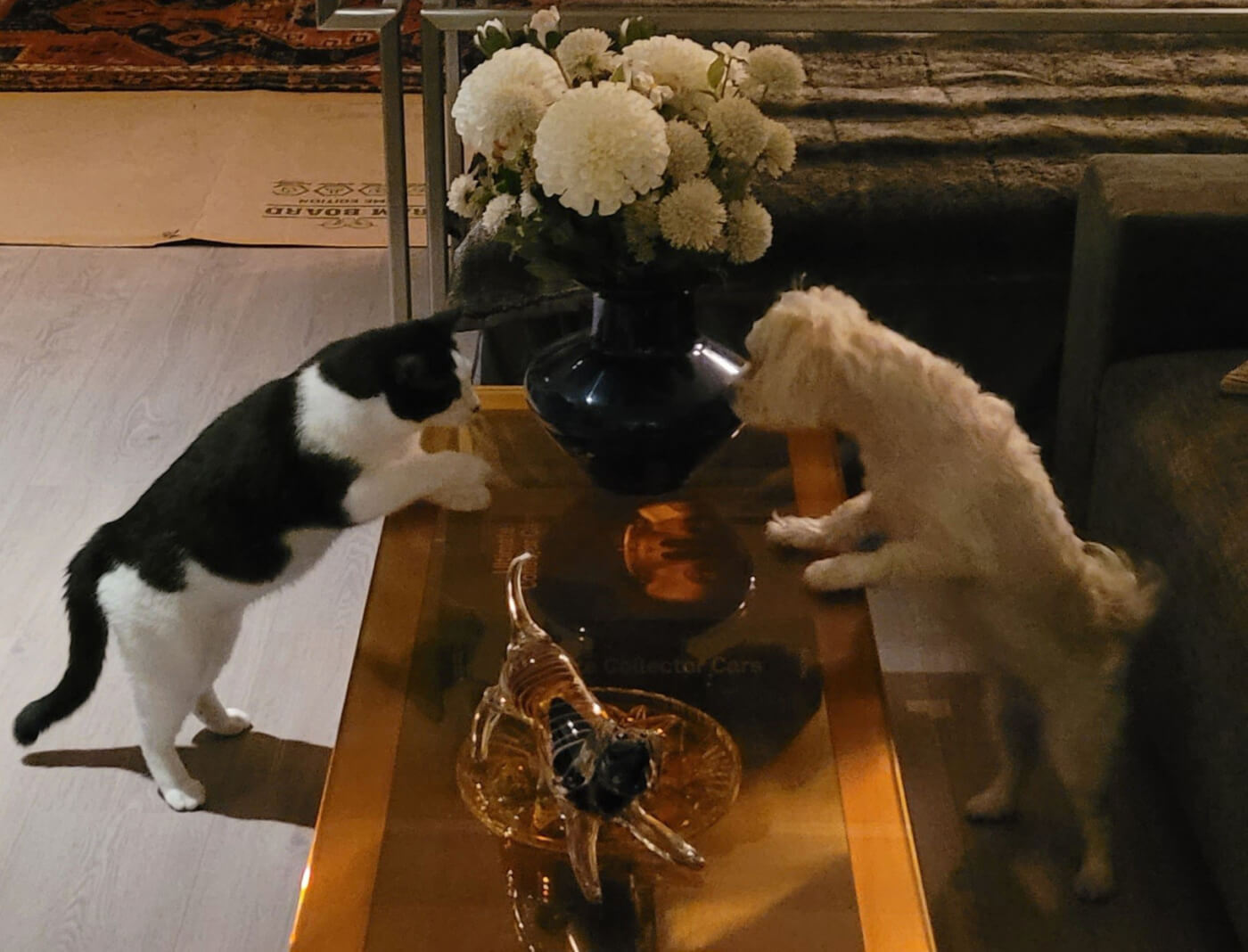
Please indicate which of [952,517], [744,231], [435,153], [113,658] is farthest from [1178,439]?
[113,658]

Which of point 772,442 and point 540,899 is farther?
point 772,442

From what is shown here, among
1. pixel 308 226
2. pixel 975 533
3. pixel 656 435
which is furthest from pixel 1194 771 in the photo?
pixel 308 226

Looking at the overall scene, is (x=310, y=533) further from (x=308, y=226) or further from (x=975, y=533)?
(x=308, y=226)

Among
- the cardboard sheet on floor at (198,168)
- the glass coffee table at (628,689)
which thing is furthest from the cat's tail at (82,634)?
the cardboard sheet on floor at (198,168)

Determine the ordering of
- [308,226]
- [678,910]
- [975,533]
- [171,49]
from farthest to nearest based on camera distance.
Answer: [171,49]
[308,226]
[975,533]
[678,910]

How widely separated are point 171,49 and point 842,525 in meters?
2.93

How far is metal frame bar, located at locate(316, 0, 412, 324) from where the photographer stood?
5.29 feet

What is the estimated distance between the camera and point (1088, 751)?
125cm

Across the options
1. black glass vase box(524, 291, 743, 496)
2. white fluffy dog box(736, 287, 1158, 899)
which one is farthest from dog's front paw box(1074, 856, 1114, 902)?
black glass vase box(524, 291, 743, 496)

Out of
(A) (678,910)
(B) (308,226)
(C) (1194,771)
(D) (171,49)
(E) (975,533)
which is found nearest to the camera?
(A) (678,910)

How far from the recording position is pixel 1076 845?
1.33 meters

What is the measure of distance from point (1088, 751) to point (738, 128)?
0.67m

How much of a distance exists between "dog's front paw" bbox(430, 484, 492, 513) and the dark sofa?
2.09 feet

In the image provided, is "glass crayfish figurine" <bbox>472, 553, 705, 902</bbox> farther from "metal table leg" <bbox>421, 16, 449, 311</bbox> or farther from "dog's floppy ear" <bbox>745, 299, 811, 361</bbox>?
"metal table leg" <bbox>421, 16, 449, 311</bbox>
